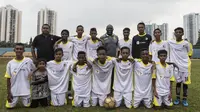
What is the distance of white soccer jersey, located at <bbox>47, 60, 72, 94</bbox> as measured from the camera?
585 centimetres

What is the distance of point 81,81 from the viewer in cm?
580

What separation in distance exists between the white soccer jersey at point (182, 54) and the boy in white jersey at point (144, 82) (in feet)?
2.83

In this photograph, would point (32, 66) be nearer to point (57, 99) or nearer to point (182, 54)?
point (57, 99)

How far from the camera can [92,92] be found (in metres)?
5.91

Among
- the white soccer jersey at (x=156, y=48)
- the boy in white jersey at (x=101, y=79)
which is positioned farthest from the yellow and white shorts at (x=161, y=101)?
the boy in white jersey at (x=101, y=79)

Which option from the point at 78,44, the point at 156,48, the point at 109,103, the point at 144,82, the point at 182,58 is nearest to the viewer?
the point at 109,103

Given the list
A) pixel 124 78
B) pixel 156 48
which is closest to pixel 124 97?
pixel 124 78

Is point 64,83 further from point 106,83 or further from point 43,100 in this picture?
point 106,83

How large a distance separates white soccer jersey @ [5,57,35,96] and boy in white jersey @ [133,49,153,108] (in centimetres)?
293

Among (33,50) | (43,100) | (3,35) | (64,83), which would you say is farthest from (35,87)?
(3,35)

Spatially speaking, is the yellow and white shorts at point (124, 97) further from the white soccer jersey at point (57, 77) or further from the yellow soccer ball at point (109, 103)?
the white soccer jersey at point (57, 77)

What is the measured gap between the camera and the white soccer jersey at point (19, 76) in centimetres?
559

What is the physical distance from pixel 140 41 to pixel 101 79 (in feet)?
5.51

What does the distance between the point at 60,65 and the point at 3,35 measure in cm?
6530
